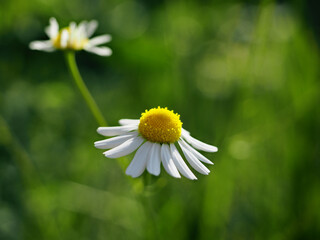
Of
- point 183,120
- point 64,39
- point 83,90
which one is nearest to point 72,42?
point 64,39

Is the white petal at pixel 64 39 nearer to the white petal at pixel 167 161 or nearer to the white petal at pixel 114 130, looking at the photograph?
the white petal at pixel 114 130

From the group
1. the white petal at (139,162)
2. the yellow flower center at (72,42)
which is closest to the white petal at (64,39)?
the yellow flower center at (72,42)

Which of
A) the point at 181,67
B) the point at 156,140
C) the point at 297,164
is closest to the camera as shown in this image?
the point at 156,140

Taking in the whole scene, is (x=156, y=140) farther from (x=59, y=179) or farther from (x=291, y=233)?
(x=59, y=179)

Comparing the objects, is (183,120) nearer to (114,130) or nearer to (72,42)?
(72,42)

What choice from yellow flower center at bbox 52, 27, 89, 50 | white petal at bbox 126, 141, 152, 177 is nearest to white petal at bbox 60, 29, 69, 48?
yellow flower center at bbox 52, 27, 89, 50

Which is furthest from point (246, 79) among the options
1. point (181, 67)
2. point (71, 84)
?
point (71, 84)
